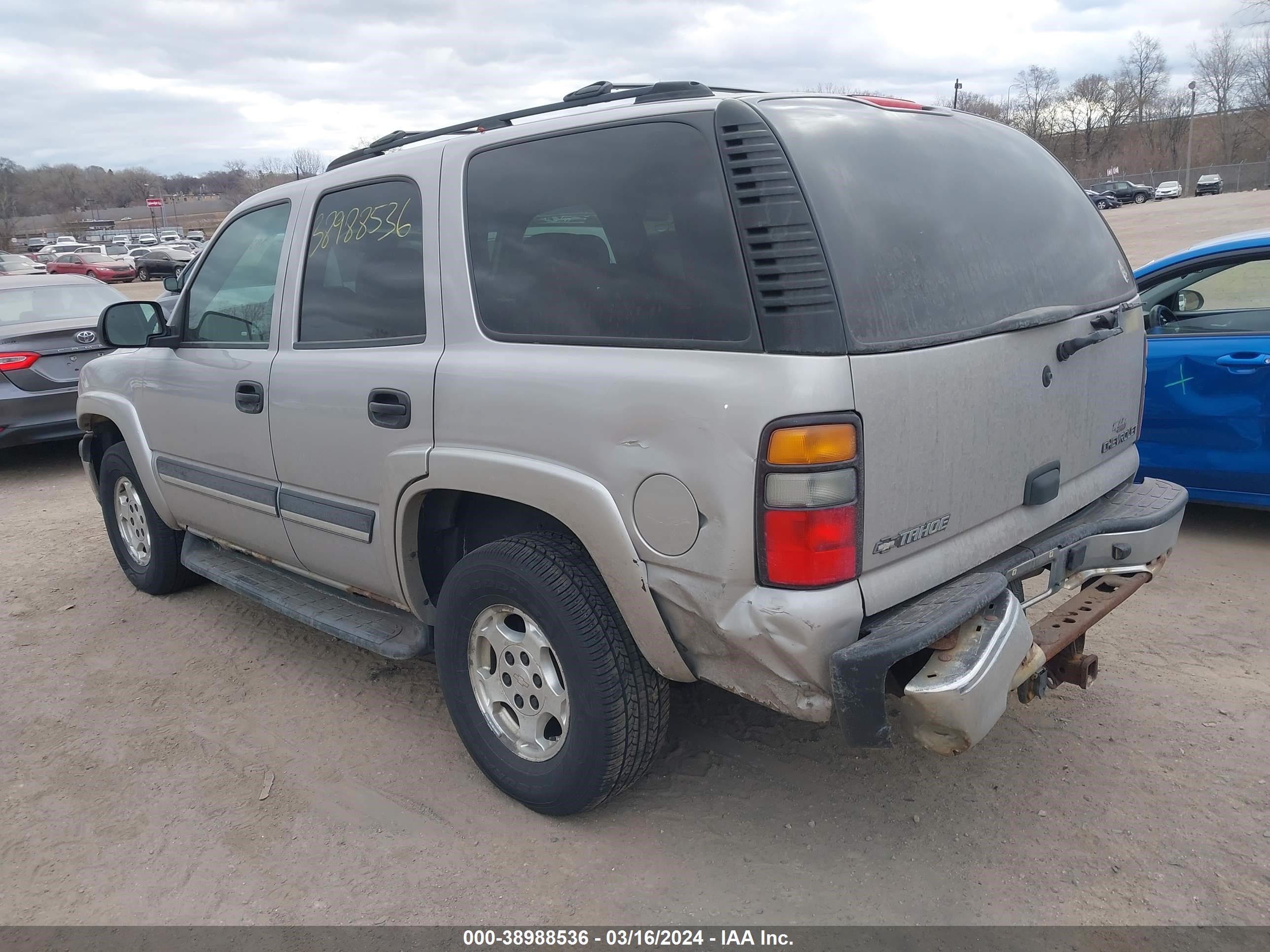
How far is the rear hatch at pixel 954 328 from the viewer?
240 centimetres

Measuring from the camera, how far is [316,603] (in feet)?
12.7

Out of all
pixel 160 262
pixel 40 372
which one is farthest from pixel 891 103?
pixel 160 262

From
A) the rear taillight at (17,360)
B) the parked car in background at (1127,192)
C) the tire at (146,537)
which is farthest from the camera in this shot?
the parked car in background at (1127,192)

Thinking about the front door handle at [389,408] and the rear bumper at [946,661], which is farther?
the front door handle at [389,408]

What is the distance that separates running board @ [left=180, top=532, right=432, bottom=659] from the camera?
136 inches

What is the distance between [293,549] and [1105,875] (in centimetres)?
301

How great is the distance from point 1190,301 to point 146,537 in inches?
227

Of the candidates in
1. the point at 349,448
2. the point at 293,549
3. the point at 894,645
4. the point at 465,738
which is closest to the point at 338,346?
the point at 349,448

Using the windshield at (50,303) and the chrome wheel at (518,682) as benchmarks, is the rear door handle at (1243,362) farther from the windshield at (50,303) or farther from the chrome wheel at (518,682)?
the windshield at (50,303)

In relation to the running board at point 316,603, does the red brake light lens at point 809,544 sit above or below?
above

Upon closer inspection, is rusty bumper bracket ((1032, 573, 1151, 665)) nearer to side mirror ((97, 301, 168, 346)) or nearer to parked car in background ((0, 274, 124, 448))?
side mirror ((97, 301, 168, 346))

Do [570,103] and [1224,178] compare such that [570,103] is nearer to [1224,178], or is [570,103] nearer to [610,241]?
[610,241]

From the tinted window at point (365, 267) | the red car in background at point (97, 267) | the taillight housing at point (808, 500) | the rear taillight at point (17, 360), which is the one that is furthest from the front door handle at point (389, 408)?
the red car in background at point (97, 267)

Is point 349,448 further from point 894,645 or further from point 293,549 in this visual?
point 894,645
